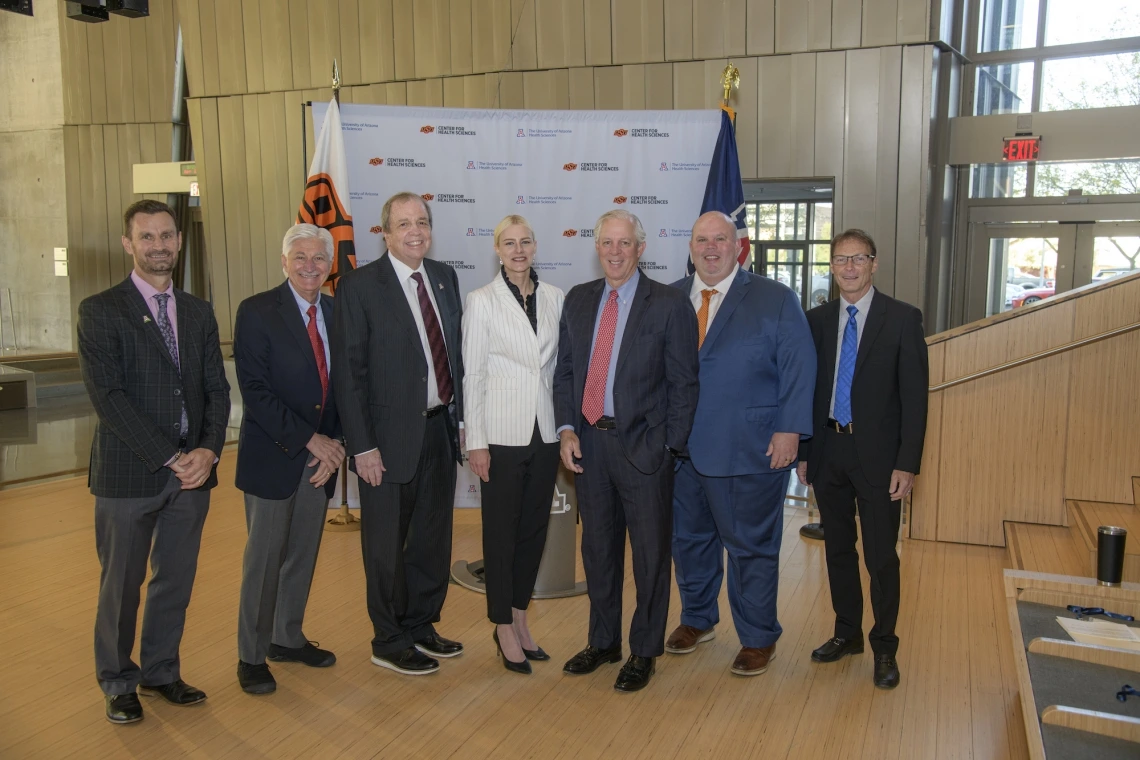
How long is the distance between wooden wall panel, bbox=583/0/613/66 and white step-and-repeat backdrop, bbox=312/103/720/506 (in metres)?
3.90

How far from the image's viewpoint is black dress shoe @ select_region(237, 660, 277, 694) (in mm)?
3064

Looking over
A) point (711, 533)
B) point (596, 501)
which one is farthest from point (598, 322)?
point (711, 533)

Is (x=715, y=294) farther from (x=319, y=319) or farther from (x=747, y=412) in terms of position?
(x=319, y=319)

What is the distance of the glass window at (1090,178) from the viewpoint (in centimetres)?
720

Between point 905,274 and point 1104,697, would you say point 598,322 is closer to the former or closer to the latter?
point 1104,697

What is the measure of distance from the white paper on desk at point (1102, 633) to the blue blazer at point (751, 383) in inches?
38.5

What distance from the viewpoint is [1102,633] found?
261cm

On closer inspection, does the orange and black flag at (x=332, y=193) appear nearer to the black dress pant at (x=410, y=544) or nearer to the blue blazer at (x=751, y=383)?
the black dress pant at (x=410, y=544)

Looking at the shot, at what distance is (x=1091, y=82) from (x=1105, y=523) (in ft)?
16.5

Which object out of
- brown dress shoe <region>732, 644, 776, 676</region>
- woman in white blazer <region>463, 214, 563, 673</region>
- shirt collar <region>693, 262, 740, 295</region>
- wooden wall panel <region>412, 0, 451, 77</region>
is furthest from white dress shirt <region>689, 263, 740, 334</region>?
wooden wall panel <region>412, 0, 451, 77</region>

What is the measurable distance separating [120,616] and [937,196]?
6.93 meters

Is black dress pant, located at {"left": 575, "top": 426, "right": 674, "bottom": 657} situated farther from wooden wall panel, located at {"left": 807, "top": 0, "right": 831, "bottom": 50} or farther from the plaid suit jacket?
wooden wall panel, located at {"left": 807, "top": 0, "right": 831, "bottom": 50}

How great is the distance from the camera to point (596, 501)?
10.2 ft

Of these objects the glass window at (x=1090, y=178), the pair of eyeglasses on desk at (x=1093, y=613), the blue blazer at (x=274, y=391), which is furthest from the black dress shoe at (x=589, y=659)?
the glass window at (x=1090, y=178)
